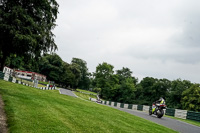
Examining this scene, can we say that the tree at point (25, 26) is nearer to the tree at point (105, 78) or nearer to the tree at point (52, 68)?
the tree at point (105, 78)

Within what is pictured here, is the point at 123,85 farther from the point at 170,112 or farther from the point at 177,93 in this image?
the point at 170,112

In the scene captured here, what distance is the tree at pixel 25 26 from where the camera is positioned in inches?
412

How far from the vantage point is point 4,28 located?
10.4 meters

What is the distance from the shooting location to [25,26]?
36.7ft

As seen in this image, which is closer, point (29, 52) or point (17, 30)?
point (17, 30)

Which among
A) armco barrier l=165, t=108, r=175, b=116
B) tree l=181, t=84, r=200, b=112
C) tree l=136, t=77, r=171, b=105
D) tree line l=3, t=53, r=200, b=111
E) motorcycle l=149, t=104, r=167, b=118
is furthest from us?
tree l=136, t=77, r=171, b=105

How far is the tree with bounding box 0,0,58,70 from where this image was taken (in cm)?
1045

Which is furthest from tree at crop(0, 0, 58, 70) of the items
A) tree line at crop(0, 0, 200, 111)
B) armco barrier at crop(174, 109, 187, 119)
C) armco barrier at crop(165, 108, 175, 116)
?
armco barrier at crop(165, 108, 175, 116)

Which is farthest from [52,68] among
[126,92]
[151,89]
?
[151,89]

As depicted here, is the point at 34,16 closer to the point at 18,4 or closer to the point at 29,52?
the point at 18,4

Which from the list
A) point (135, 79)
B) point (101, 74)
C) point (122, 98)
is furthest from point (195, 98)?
point (135, 79)

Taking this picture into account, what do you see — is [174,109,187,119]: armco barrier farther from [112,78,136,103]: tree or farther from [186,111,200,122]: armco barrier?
[112,78,136,103]: tree

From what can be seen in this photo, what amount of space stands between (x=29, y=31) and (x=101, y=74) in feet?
223

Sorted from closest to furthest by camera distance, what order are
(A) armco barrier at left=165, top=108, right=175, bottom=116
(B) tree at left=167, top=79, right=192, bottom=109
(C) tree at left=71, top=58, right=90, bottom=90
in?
(A) armco barrier at left=165, top=108, right=175, bottom=116 → (B) tree at left=167, top=79, right=192, bottom=109 → (C) tree at left=71, top=58, right=90, bottom=90
